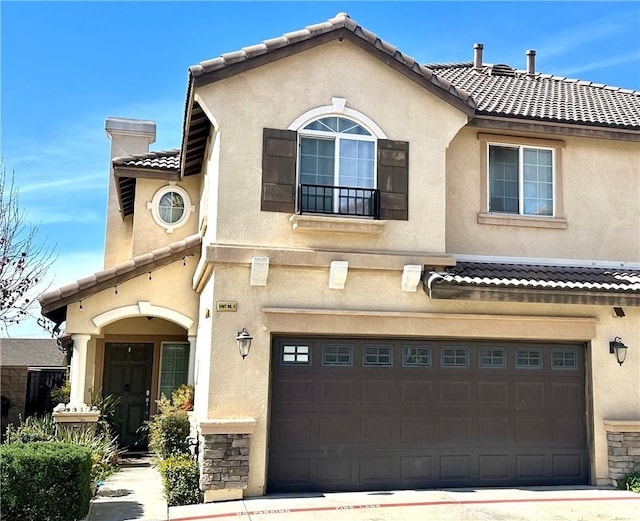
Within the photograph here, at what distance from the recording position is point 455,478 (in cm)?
1212

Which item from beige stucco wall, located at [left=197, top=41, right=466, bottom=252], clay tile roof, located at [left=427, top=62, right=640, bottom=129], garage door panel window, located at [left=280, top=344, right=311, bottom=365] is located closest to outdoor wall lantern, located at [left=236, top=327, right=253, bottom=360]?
garage door panel window, located at [left=280, top=344, right=311, bottom=365]

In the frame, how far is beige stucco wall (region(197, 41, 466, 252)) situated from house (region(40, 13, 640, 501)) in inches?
1.4

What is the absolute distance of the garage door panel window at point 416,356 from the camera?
12281 millimetres

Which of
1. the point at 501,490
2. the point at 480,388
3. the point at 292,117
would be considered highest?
the point at 292,117

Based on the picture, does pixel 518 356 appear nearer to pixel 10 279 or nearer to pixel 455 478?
pixel 455 478

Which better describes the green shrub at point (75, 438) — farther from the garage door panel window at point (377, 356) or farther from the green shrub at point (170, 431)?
the garage door panel window at point (377, 356)

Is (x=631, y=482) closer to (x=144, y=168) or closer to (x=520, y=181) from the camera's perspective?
(x=520, y=181)

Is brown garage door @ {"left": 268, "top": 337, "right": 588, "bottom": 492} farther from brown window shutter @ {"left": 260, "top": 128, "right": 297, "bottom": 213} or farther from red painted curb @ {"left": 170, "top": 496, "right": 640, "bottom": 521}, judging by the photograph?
brown window shutter @ {"left": 260, "top": 128, "right": 297, "bottom": 213}

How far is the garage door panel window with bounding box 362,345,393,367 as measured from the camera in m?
12.1

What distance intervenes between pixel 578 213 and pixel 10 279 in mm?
14323

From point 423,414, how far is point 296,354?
263 cm

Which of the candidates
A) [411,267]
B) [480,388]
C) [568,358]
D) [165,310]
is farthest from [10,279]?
[568,358]

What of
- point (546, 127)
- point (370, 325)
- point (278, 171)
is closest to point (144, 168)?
point (278, 171)

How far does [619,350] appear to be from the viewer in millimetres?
12781
